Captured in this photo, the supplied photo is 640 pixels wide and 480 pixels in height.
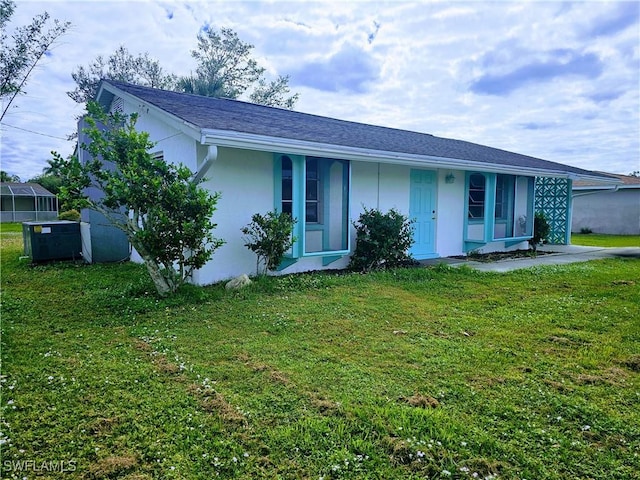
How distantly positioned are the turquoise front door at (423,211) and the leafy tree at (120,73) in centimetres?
1840

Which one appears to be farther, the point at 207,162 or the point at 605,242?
the point at 605,242

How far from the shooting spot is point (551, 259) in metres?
10.3

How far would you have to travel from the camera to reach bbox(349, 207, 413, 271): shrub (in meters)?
8.13

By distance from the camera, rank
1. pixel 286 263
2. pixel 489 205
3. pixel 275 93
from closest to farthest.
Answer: pixel 286 263, pixel 489 205, pixel 275 93

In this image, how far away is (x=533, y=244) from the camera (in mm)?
12273

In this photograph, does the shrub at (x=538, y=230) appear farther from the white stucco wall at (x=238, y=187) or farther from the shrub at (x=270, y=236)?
the shrub at (x=270, y=236)

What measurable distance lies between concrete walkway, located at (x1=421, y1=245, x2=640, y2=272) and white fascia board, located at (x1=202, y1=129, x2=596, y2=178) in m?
2.29

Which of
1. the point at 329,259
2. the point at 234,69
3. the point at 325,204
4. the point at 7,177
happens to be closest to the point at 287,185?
the point at 325,204

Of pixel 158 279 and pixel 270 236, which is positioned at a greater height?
pixel 270 236

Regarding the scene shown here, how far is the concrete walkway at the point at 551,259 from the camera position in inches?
356

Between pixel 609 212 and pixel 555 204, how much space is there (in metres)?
9.48

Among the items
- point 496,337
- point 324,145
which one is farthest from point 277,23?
point 496,337

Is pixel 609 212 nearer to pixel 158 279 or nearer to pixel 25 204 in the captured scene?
pixel 158 279

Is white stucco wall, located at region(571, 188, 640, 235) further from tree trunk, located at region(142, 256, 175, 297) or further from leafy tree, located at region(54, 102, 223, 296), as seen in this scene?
tree trunk, located at region(142, 256, 175, 297)
